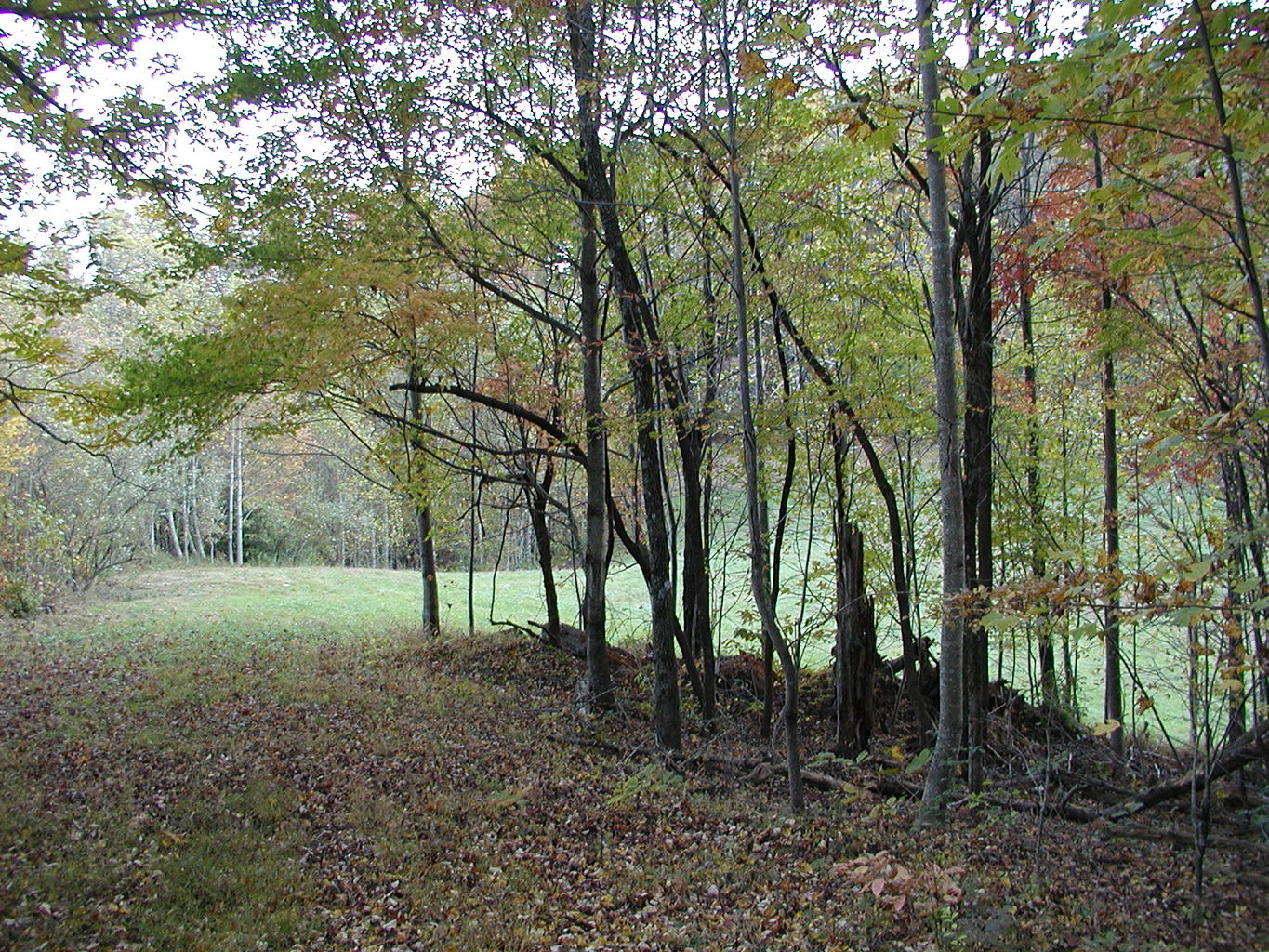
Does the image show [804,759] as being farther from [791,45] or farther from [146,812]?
[791,45]

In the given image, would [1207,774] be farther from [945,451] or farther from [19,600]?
[19,600]

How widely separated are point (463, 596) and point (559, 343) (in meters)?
12.5

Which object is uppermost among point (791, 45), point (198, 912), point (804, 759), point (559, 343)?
point (791, 45)

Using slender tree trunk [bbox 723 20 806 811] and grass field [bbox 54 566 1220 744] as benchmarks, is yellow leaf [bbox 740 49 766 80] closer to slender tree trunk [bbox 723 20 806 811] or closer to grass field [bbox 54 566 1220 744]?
Answer: slender tree trunk [bbox 723 20 806 811]

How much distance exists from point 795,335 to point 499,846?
202 inches

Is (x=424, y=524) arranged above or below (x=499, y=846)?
above

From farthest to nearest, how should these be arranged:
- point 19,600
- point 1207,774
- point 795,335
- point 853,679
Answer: point 19,600 → point 853,679 → point 795,335 → point 1207,774

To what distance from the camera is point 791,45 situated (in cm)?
615

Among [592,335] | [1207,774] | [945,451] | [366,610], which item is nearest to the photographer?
[1207,774]

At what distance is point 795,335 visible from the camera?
298 inches

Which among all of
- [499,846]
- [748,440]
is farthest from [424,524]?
[748,440]

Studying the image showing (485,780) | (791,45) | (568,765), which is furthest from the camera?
(568,765)

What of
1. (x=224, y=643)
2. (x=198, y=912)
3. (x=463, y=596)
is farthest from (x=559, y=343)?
(x=463, y=596)

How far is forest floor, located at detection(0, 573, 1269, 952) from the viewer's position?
167 inches
